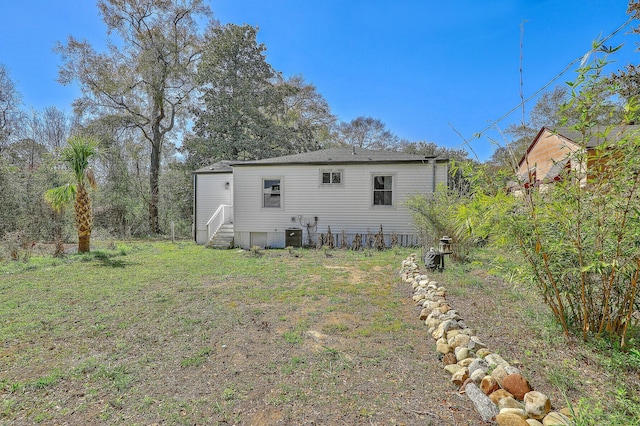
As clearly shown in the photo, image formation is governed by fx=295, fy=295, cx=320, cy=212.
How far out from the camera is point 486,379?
2203mm

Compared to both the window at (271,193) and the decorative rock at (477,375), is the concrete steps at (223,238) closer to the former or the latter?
the window at (271,193)

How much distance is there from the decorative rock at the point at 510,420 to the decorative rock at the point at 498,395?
13cm

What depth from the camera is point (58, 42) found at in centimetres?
1456

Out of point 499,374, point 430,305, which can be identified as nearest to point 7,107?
point 430,305

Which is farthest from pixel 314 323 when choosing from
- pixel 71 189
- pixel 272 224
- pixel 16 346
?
pixel 71 189

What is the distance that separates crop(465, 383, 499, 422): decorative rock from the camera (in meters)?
1.98

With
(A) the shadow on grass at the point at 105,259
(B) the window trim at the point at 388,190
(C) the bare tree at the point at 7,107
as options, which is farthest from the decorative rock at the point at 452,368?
(C) the bare tree at the point at 7,107

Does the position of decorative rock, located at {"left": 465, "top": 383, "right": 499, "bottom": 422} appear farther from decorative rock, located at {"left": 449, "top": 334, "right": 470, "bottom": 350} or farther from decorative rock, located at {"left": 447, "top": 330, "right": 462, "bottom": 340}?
decorative rock, located at {"left": 447, "top": 330, "right": 462, "bottom": 340}

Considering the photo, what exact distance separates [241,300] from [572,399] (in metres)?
3.94

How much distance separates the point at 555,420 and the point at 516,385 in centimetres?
33

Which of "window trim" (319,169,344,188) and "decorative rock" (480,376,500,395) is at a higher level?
"window trim" (319,169,344,188)

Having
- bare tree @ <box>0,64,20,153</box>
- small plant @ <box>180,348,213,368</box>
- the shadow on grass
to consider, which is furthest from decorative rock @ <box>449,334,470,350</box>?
bare tree @ <box>0,64,20,153</box>

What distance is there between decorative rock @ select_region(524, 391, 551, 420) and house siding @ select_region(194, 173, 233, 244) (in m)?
11.8

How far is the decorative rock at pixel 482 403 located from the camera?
198 centimetres
